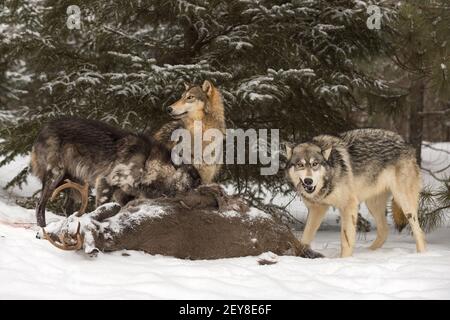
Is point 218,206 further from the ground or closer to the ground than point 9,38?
closer to the ground

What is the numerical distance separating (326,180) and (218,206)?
1.42 m

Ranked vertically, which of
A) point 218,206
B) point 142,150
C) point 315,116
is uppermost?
point 315,116

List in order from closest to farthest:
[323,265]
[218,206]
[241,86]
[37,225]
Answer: [323,265]
[218,206]
[37,225]
[241,86]

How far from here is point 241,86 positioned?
8.30 m

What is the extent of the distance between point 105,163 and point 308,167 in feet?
7.97

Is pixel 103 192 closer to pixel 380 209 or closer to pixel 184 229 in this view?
pixel 184 229

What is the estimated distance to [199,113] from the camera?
7.51 metres

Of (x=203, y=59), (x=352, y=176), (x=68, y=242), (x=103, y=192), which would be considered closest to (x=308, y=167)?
(x=352, y=176)

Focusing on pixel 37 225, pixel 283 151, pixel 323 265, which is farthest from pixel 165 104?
pixel 323 265

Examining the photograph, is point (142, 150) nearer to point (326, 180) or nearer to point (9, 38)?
point (326, 180)

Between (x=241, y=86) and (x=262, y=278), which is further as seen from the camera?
(x=241, y=86)

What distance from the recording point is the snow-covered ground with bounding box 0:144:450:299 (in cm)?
406

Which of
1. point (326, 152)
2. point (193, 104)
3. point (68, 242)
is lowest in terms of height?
point (68, 242)

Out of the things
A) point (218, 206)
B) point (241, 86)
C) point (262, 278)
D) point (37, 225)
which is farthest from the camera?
point (241, 86)
